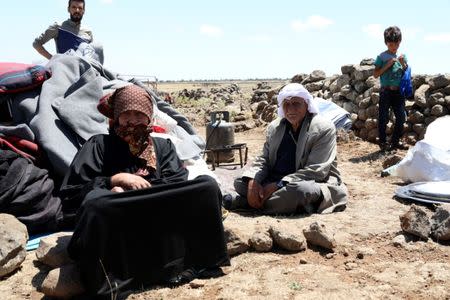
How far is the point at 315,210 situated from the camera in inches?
178

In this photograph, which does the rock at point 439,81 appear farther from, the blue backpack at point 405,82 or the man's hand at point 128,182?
the man's hand at point 128,182

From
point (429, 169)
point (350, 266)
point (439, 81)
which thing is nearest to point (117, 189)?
point (350, 266)

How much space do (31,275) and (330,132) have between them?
289 cm

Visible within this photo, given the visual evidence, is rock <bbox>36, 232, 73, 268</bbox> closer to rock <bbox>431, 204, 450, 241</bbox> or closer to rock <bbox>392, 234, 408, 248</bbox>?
rock <bbox>392, 234, 408, 248</bbox>

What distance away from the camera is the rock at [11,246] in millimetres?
3045

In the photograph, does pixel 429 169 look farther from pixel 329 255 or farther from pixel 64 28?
pixel 64 28

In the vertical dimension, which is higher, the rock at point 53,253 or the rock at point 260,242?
the rock at point 53,253

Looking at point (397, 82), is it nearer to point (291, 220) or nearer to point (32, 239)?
point (291, 220)

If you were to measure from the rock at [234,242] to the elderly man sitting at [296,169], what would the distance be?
991 mm

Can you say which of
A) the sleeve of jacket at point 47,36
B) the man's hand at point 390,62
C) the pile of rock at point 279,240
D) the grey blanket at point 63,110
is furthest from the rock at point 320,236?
the man's hand at point 390,62

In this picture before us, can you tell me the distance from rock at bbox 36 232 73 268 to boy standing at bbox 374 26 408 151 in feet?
18.8

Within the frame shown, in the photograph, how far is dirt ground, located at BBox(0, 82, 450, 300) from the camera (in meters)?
2.90

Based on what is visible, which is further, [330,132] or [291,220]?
[330,132]

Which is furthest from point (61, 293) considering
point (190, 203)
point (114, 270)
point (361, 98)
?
point (361, 98)
